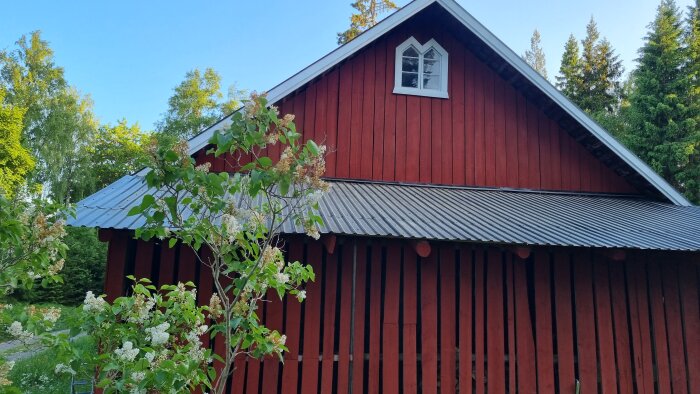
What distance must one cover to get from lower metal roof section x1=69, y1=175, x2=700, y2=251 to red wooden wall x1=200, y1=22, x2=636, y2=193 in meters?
0.30

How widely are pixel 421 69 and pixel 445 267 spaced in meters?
3.86

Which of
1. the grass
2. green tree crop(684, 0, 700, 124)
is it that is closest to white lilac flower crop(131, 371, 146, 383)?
the grass

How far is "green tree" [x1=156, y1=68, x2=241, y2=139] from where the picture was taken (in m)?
26.0

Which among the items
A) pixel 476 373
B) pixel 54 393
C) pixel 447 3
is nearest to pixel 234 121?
pixel 476 373

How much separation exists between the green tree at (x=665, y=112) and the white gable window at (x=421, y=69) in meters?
15.4

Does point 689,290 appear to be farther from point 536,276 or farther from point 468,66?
point 468,66

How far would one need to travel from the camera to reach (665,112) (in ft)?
61.9

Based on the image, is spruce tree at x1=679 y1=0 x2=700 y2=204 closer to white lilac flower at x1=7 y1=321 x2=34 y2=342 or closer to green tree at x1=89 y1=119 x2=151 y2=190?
white lilac flower at x1=7 y1=321 x2=34 y2=342

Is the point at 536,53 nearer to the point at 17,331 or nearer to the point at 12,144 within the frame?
the point at 12,144

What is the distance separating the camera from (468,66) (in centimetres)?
801

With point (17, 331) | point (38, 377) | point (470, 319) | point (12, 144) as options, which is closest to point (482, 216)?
point (470, 319)

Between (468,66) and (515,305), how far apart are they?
172 inches

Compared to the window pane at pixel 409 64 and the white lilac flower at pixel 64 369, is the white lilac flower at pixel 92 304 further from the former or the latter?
the window pane at pixel 409 64

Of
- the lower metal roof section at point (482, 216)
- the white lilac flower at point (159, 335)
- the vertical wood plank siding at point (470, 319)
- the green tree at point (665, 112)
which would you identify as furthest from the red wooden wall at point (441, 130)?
the green tree at point (665, 112)
